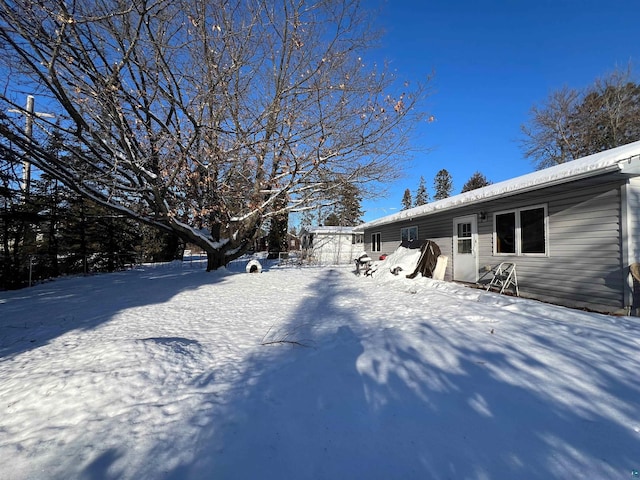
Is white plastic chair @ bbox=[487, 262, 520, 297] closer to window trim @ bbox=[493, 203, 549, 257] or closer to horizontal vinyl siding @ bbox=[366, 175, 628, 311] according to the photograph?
horizontal vinyl siding @ bbox=[366, 175, 628, 311]

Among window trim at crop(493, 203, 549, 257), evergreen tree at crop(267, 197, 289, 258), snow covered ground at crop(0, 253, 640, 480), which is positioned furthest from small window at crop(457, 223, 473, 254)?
evergreen tree at crop(267, 197, 289, 258)

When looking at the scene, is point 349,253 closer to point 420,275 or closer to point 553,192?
point 420,275

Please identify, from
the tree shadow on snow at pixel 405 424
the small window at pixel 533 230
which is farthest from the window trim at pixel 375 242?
the tree shadow on snow at pixel 405 424

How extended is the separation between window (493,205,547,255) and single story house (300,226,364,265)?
14867 mm

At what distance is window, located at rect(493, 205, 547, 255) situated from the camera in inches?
271

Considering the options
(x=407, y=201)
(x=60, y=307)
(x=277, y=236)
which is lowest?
(x=60, y=307)

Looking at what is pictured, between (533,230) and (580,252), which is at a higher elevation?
(533,230)

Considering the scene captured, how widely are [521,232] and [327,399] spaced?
7.16 metres

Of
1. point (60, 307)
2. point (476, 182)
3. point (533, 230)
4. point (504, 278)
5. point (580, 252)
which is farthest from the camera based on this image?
point (476, 182)

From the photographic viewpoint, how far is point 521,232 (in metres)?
7.45

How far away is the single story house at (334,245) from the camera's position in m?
23.3

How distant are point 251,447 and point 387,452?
2.92 feet

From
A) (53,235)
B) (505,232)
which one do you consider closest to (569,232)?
(505,232)

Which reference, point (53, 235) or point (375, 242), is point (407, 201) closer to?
point (375, 242)
